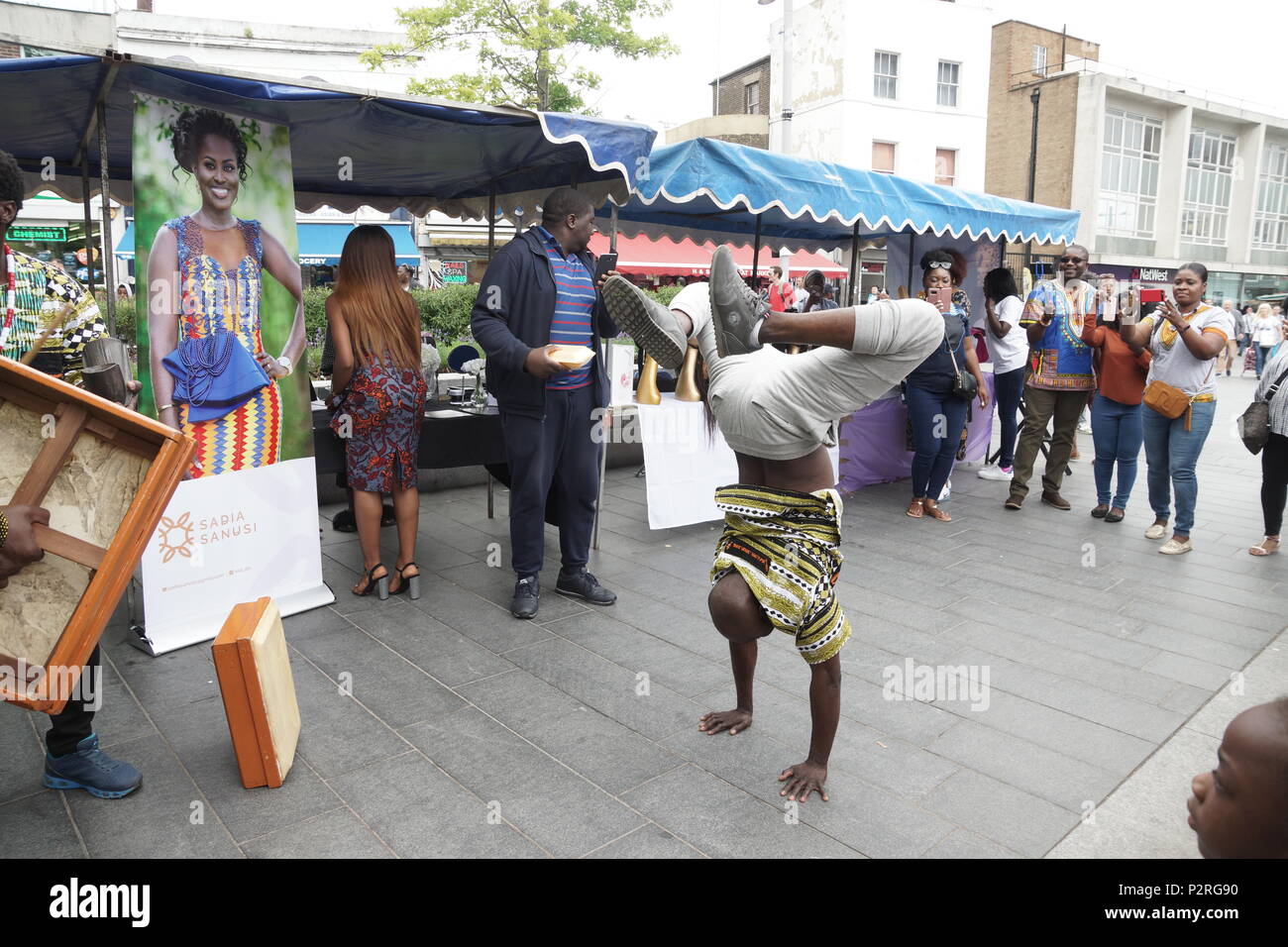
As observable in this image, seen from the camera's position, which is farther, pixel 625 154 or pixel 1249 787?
pixel 625 154

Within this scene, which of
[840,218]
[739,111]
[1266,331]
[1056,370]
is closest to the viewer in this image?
[840,218]

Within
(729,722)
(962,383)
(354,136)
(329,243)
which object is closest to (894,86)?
(329,243)

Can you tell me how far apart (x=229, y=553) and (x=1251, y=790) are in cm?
414

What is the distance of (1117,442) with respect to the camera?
652 cm

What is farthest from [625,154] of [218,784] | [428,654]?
[218,784]

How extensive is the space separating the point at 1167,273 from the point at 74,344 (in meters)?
38.3

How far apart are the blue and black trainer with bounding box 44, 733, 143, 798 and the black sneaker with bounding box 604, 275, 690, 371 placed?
7.23 ft

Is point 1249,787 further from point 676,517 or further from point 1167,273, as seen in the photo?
point 1167,273

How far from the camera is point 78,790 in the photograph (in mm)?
2812

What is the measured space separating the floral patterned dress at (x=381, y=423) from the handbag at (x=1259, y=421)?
5189 millimetres

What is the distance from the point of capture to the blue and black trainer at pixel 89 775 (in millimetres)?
2768

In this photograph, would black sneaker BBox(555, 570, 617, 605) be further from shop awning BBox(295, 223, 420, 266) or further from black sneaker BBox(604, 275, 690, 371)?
shop awning BBox(295, 223, 420, 266)

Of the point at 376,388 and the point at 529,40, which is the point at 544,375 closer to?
the point at 376,388

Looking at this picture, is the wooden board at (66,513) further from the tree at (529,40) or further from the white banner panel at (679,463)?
the tree at (529,40)
